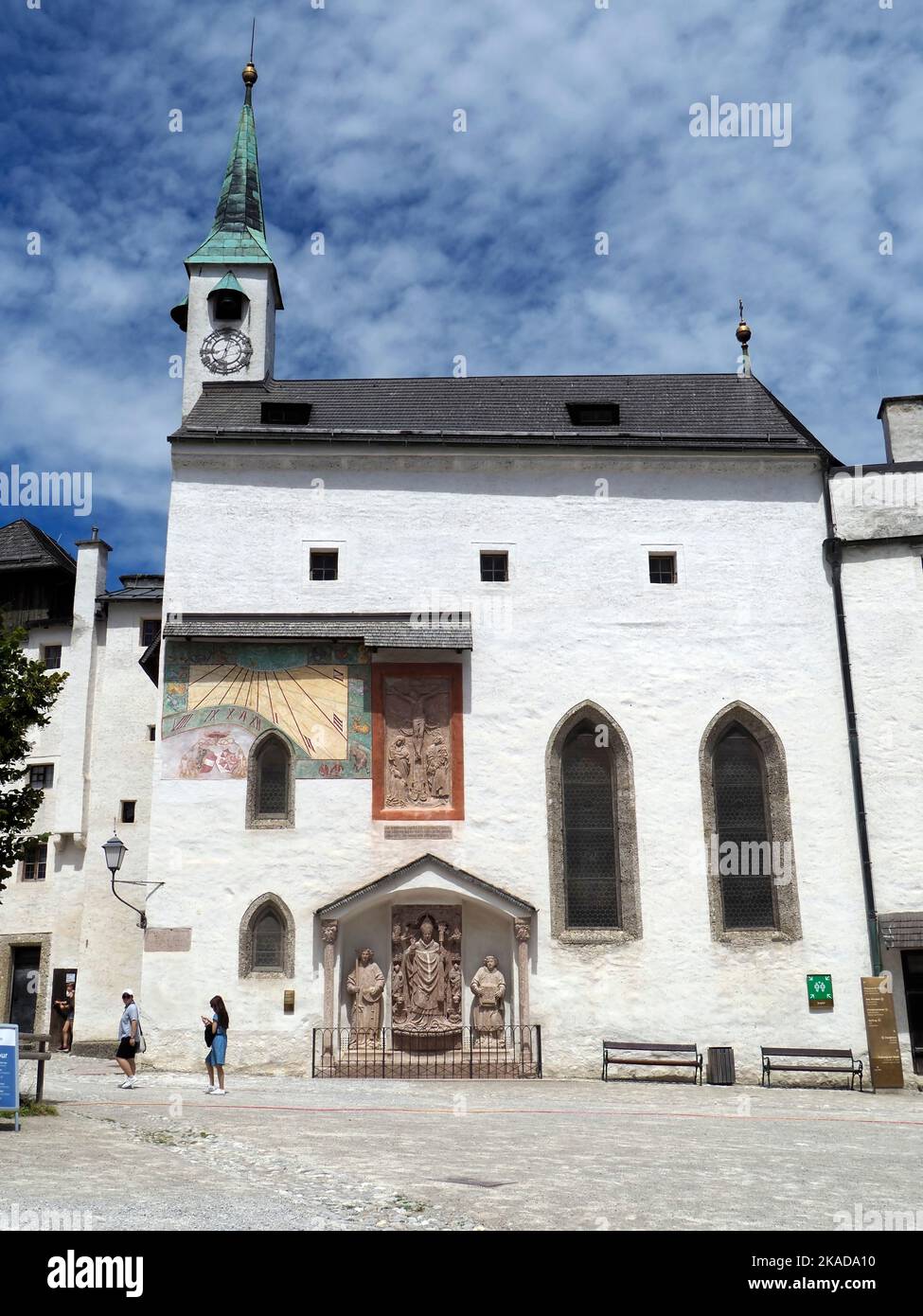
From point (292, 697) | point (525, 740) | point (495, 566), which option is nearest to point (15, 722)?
point (292, 697)

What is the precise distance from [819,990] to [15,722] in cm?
1361

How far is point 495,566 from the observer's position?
21547 mm

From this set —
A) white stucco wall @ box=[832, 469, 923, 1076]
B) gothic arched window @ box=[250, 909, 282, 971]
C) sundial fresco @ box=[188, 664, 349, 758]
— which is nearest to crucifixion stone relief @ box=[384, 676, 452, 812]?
sundial fresco @ box=[188, 664, 349, 758]

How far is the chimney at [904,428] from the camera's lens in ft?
75.0

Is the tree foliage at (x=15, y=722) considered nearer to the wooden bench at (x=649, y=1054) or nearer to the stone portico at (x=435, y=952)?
the stone portico at (x=435, y=952)

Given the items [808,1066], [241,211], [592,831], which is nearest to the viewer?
[808,1066]

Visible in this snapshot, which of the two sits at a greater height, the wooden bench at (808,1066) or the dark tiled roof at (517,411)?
the dark tiled roof at (517,411)

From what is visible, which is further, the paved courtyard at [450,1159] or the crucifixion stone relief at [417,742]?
the crucifixion stone relief at [417,742]

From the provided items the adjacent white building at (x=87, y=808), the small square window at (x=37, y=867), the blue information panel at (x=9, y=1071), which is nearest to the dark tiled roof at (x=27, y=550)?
the adjacent white building at (x=87, y=808)

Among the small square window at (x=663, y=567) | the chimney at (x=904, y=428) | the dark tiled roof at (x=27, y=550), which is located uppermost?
the dark tiled roof at (x=27, y=550)

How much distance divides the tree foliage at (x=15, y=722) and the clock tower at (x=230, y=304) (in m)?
11.9

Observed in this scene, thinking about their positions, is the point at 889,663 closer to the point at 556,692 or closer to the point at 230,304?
the point at 556,692

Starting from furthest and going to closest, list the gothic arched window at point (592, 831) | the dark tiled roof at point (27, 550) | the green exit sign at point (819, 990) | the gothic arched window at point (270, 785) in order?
the dark tiled roof at point (27, 550)
the gothic arched window at point (592, 831)
the gothic arched window at point (270, 785)
the green exit sign at point (819, 990)

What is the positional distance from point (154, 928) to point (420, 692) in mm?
5942
